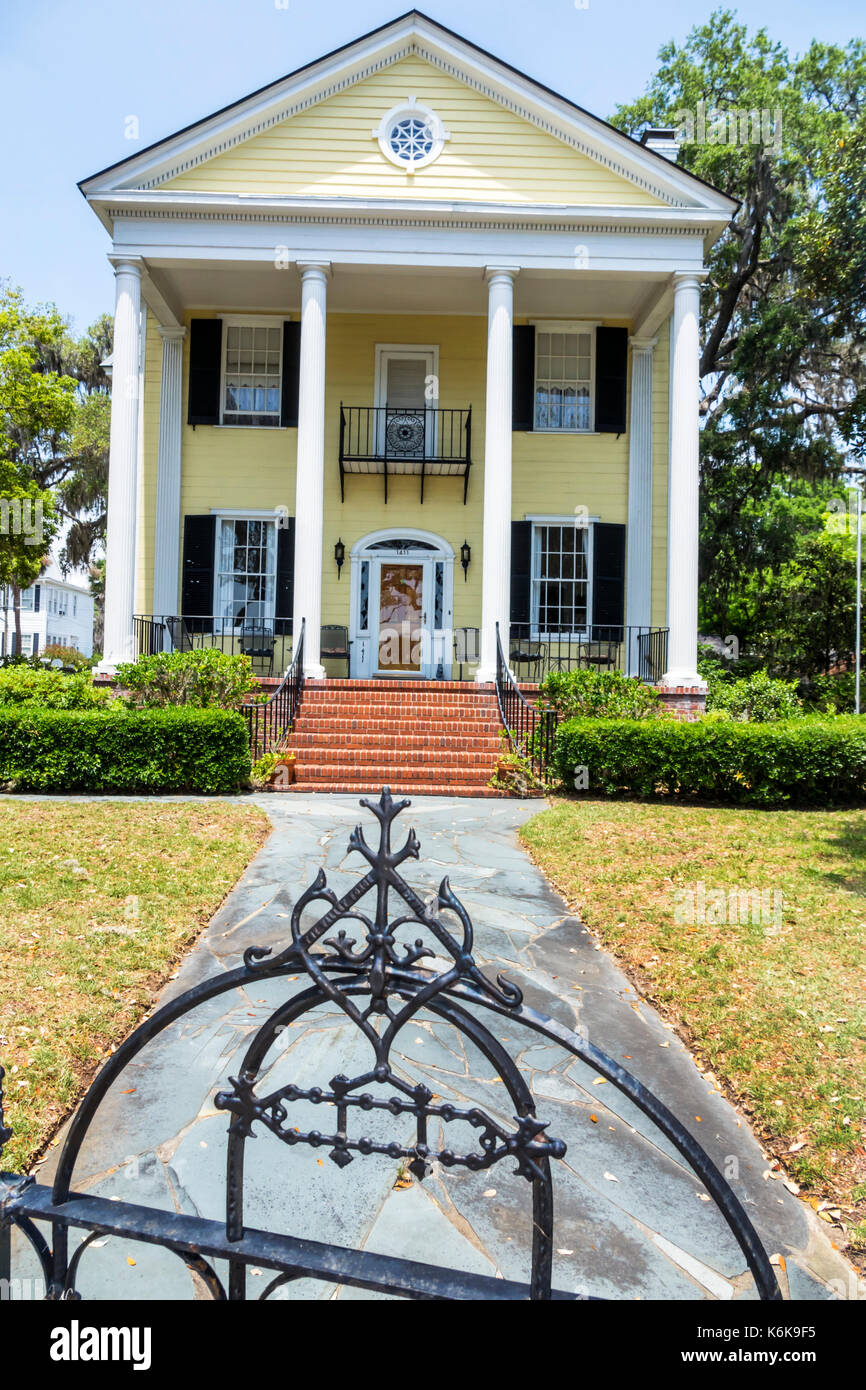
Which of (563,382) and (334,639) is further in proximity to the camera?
(563,382)

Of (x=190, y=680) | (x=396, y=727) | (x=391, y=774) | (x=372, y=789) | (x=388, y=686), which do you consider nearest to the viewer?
(x=372, y=789)

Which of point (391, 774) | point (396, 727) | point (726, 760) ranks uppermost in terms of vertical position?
point (396, 727)

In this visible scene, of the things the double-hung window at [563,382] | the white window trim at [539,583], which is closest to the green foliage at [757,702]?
the white window trim at [539,583]

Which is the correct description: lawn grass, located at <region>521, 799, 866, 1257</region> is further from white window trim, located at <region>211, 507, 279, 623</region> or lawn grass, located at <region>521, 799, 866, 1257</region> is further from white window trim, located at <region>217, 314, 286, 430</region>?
white window trim, located at <region>217, 314, 286, 430</region>

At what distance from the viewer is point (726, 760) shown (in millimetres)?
10086

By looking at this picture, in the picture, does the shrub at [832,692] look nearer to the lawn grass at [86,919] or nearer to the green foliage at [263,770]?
the green foliage at [263,770]

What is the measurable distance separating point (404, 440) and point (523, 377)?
251 cm

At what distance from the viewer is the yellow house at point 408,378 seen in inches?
555

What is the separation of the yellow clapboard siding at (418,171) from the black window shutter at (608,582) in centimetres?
548

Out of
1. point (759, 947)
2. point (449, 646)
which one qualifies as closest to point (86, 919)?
point (759, 947)

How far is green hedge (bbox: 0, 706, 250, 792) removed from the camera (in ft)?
33.0

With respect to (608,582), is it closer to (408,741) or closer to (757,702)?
(757,702)
